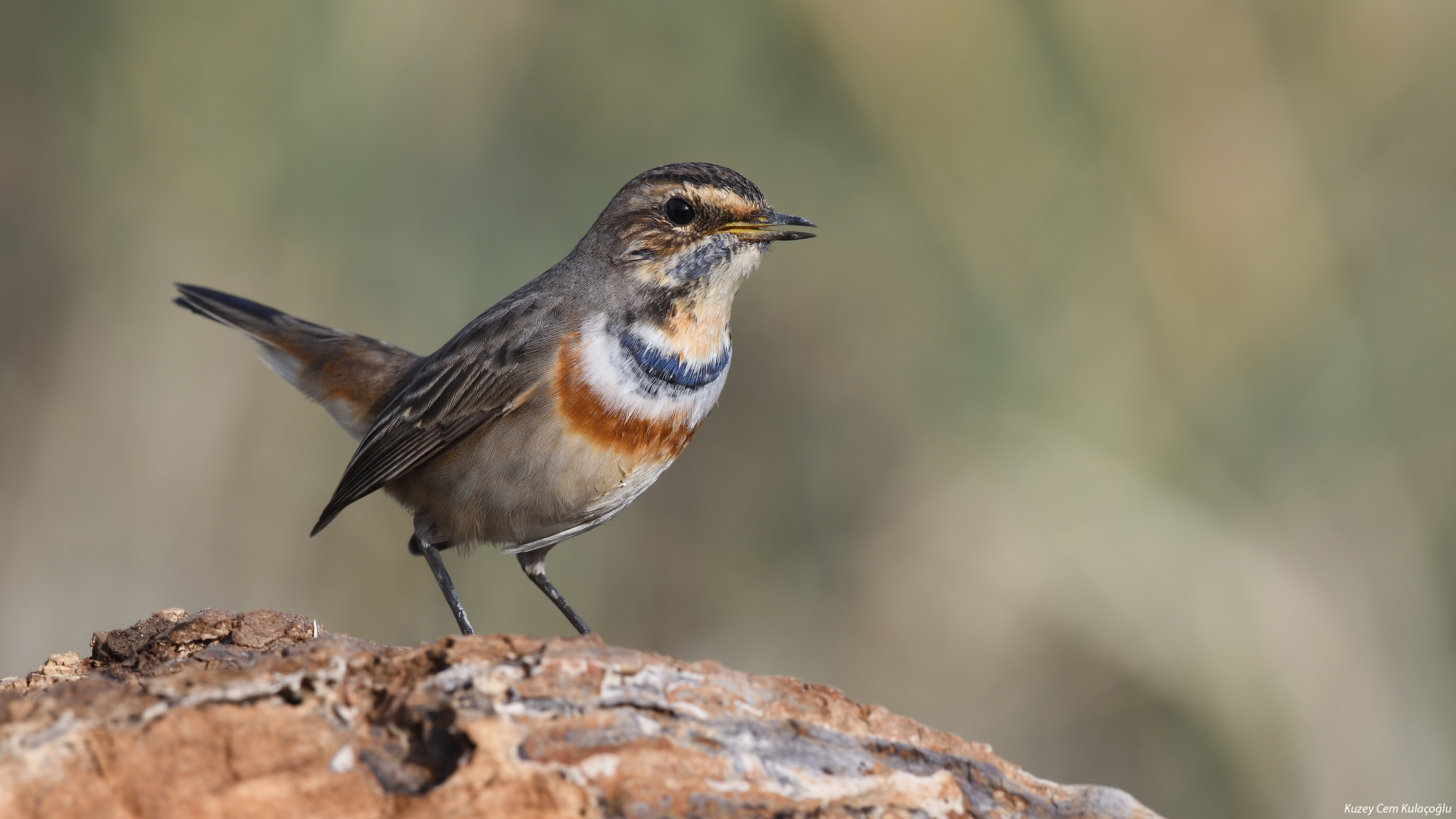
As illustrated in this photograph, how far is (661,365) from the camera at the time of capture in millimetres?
4852

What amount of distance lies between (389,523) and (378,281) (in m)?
1.46

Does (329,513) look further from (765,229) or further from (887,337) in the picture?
(887,337)

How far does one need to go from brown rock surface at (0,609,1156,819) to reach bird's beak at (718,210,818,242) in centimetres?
233

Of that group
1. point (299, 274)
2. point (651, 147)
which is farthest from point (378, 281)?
point (651, 147)

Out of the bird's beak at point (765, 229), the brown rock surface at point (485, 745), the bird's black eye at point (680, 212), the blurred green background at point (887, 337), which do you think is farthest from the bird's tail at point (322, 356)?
the brown rock surface at point (485, 745)

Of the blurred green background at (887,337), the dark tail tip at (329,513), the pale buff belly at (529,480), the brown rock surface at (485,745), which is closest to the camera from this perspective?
the brown rock surface at (485,745)

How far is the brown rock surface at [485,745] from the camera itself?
246 cm

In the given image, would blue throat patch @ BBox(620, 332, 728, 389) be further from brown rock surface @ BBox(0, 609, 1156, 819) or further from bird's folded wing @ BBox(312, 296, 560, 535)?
brown rock surface @ BBox(0, 609, 1156, 819)

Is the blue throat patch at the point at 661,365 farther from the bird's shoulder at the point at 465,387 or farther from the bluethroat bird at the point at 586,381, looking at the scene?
the bird's shoulder at the point at 465,387

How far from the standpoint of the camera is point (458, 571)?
7.44 metres

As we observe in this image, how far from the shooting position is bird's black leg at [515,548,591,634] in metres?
5.56

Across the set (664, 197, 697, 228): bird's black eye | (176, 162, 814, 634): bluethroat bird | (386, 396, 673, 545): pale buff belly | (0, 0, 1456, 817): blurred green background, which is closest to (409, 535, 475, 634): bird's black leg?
(176, 162, 814, 634): bluethroat bird

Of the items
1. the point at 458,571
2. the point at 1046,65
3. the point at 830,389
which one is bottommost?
the point at 458,571

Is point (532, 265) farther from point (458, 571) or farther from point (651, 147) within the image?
point (458, 571)
